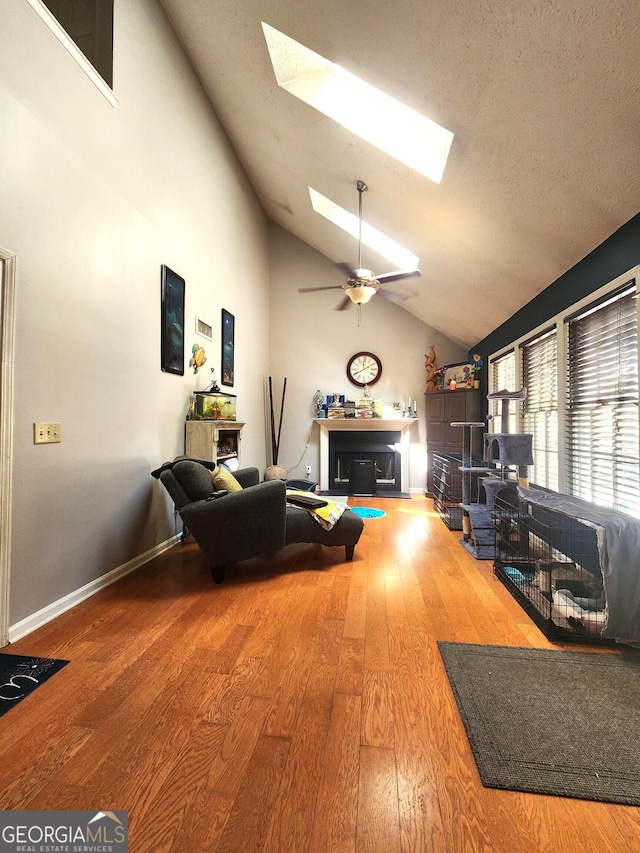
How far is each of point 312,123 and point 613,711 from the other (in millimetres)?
4570

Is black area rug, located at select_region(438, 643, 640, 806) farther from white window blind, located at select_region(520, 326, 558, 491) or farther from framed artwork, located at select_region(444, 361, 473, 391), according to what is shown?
framed artwork, located at select_region(444, 361, 473, 391)

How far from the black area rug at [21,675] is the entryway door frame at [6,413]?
0.68ft

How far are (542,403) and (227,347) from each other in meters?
3.64

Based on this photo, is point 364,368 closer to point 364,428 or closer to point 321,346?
point 321,346

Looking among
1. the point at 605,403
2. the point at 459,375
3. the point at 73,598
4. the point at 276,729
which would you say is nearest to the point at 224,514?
the point at 73,598

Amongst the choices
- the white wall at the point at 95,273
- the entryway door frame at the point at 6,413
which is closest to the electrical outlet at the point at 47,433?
the white wall at the point at 95,273

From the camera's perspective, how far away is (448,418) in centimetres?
609

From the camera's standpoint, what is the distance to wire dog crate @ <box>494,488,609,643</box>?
2.22m

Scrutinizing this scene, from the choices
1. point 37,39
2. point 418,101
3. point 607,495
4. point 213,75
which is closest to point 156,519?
point 37,39

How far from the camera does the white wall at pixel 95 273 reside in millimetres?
2145

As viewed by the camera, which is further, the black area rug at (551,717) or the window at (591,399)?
the window at (591,399)

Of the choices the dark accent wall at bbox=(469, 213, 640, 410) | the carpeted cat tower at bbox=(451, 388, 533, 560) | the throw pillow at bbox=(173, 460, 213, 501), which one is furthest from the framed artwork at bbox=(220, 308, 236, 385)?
the dark accent wall at bbox=(469, 213, 640, 410)

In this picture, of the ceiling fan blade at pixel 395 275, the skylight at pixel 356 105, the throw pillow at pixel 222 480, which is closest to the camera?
the skylight at pixel 356 105

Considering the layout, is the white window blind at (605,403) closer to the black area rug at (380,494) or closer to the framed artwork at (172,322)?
the black area rug at (380,494)
